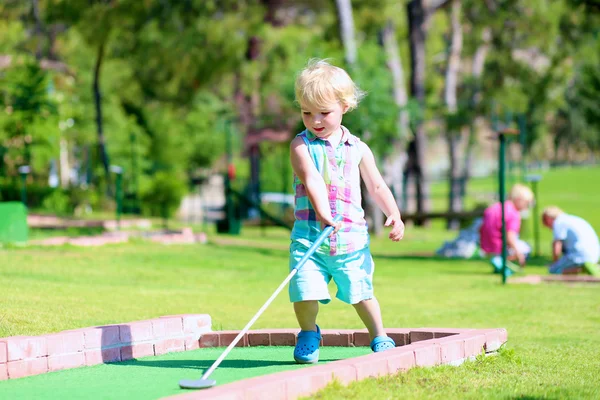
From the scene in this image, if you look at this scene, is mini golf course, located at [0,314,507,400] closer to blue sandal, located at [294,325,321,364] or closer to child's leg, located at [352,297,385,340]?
blue sandal, located at [294,325,321,364]

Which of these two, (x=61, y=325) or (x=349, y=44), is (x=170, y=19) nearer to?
(x=349, y=44)

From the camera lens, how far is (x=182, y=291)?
10.6 metres

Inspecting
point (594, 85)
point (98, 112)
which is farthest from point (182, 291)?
point (594, 85)

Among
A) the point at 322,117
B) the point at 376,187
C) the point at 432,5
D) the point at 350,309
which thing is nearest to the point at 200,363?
the point at 376,187

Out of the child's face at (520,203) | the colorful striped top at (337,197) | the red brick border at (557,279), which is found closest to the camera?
the colorful striped top at (337,197)

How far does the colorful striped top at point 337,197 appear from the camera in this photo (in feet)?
18.9

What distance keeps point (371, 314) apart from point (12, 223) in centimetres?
1006

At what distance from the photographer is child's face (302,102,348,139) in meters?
5.71

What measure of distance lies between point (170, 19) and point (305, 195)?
24958 millimetres

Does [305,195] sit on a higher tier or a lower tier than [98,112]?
lower

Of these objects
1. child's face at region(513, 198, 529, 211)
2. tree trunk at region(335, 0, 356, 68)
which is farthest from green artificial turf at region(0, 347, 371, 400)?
tree trunk at region(335, 0, 356, 68)

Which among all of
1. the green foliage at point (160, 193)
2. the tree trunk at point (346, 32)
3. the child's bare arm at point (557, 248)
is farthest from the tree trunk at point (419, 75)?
the child's bare arm at point (557, 248)

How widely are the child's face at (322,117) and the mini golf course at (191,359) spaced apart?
4.12ft

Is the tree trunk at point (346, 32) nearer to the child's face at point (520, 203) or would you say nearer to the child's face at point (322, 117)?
the child's face at point (520, 203)
